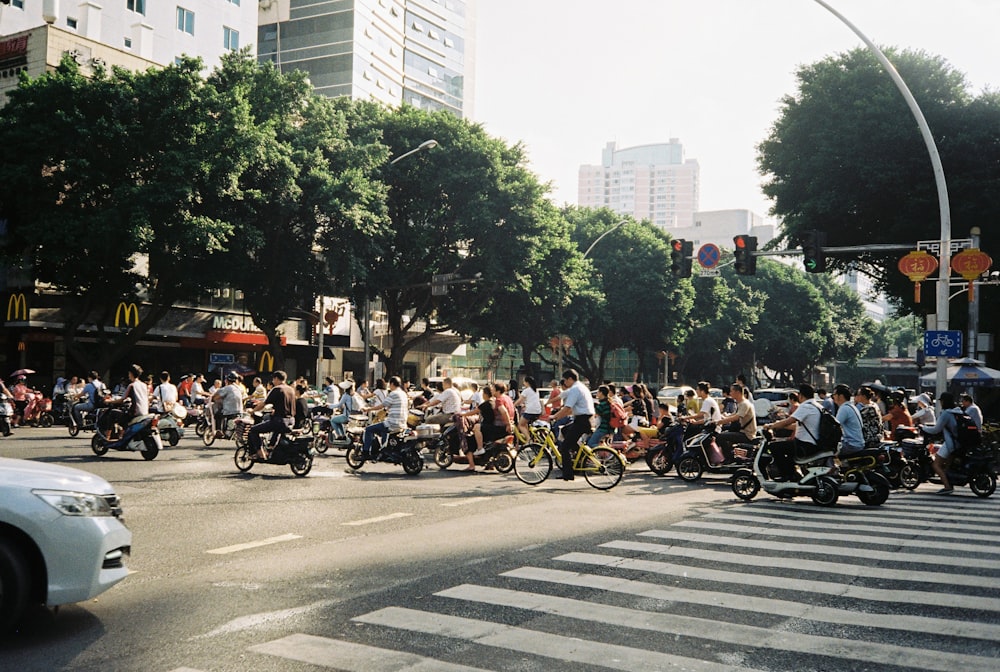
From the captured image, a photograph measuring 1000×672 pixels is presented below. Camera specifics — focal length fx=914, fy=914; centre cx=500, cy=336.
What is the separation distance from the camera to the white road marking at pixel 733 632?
5.23m

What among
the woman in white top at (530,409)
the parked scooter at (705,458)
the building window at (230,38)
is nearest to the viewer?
the parked scooter at (705,458)

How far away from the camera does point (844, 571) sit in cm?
784

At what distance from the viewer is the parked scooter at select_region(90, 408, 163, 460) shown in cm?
1745

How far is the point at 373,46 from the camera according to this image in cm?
7694

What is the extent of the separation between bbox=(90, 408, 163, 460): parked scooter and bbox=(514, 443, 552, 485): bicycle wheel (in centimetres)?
722

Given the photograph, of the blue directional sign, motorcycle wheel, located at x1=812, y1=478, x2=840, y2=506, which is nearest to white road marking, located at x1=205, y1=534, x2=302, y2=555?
motorcycle wheel, located at x1=812, y1=478, x2=840, y2=506

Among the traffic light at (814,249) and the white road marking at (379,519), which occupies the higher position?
the traffic light at (814,249)

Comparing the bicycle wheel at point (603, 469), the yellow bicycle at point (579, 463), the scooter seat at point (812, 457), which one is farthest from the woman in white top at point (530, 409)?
the scooter seat at point (812, 457)

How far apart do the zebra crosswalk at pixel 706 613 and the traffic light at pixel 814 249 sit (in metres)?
11.5

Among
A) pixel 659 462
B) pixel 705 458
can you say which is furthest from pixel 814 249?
pixel 705 458

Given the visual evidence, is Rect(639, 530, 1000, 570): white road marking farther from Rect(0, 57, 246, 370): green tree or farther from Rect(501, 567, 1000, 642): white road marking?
Rect(0, 57, 246, 370): green tree

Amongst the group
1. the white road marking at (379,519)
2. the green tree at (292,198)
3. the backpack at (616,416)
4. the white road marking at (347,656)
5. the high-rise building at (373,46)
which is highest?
the high-rise building at (373,46)

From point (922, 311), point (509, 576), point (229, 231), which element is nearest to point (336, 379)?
point (229, 231)

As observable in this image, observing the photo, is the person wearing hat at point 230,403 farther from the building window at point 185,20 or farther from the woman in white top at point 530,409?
the building window at point 185,20
